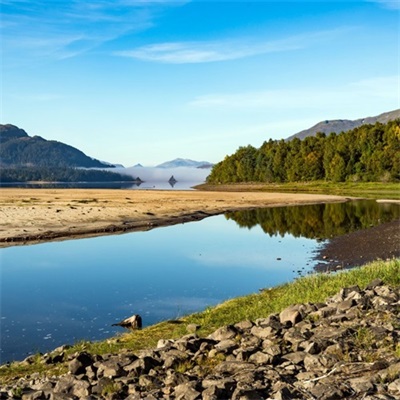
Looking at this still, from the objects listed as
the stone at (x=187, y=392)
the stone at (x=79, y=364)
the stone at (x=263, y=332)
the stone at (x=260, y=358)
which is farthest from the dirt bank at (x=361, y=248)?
the stone at (x=187, y=392)

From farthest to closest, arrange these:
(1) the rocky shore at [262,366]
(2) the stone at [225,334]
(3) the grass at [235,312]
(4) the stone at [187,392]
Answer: (3) the grass at [235,312], (2) the stone at [225,334], (1) the rocky shore at [262,366], (4) the stone at [187,392]

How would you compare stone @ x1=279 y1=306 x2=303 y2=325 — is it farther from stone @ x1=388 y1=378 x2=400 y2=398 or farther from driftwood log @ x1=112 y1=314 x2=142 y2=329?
driftwood log @ x1=112 y1=314 x2=142 y2=329

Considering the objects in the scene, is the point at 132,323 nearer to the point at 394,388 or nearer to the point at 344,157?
the point at 394,388

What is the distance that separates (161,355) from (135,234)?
43084 mm

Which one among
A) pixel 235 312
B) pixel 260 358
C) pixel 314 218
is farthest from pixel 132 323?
pixel 314 218

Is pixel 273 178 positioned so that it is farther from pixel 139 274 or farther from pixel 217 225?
pixel 139 274

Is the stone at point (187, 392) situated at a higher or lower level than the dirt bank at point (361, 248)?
higher

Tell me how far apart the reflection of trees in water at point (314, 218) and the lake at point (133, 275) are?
0.51m

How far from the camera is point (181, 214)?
75562 millimetres

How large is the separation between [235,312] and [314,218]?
55.5m

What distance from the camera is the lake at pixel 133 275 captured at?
22859 millimetres

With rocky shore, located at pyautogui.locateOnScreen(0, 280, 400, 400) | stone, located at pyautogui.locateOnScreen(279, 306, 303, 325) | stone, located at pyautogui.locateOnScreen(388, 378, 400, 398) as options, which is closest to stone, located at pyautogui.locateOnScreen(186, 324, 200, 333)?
rocky shore, located at pyautogui.locateOnScreen(0, 280, 400, 400)

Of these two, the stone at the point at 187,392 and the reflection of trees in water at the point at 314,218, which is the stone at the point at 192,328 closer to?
the stone at the point at 187,392

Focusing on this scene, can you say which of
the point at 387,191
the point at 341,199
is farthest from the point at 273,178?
the point at 341,199
